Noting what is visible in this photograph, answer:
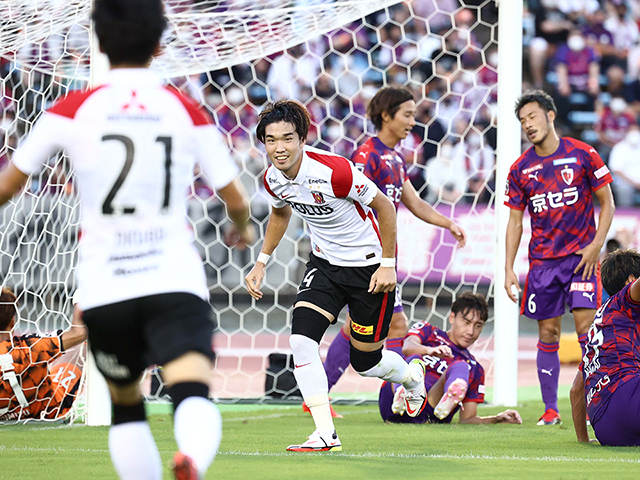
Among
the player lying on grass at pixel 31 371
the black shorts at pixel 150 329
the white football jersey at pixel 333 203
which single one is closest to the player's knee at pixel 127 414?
the black shorts at pixel 150 329

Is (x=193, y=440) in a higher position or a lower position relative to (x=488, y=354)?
higher

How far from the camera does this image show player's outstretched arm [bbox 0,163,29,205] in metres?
2.29

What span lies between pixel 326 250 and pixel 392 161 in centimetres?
149

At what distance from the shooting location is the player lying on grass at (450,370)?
223 inches

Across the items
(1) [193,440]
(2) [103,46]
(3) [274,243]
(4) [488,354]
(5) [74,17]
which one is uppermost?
(5) [74,17]

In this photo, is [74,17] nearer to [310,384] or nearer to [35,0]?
[35,0]

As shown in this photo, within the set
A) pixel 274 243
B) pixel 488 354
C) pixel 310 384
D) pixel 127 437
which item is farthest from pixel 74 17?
pixel 488 354

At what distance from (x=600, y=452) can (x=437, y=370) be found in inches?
73.2

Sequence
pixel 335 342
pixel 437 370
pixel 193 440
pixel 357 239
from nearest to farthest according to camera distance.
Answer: pixel 193 440, pixel 357 239, pixel 437 370, pixel 335 342

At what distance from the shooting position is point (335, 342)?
20.5ft

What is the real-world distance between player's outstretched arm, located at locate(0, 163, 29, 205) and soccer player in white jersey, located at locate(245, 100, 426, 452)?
1.99m

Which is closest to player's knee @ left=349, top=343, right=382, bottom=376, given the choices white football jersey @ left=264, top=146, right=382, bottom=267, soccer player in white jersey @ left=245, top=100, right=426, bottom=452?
soccer player in white jersey @ left=245, top=100, right=426, bottom=452

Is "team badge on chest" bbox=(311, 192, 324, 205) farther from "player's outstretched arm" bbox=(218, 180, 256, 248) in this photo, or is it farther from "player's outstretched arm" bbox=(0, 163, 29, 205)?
"player's outstretched arm" bbox=(0, 163, 29, 205)

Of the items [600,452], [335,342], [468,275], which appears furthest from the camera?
[468,275]
